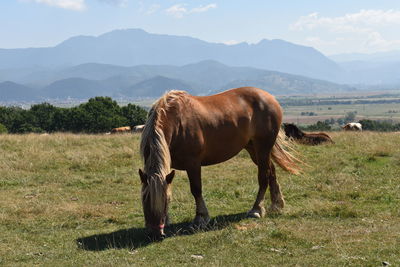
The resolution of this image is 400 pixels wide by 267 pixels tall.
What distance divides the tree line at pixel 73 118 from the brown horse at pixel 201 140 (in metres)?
32.5

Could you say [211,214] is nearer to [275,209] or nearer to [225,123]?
[275,209]

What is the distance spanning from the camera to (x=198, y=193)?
8250mm

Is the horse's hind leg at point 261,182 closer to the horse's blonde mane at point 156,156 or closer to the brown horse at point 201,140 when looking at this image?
the brown horse at point 201,140

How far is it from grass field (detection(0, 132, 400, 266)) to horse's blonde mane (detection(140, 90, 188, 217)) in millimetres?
951

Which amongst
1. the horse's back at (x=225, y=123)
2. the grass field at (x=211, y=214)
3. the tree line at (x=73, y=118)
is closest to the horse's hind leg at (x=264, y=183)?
the grass field at (x=211, y=214)

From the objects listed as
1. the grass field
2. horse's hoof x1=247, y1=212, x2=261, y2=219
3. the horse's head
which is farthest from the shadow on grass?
the horse's head

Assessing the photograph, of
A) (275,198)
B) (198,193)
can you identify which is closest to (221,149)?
(198,193)

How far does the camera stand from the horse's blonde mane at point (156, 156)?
692 centimetres

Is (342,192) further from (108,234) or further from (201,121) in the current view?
(108,234)

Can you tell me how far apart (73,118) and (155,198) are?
37.1 meters

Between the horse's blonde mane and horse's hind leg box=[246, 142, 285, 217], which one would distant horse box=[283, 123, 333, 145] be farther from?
the horse's blonde mane

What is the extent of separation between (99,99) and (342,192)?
39.9 m

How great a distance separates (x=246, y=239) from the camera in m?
7.14

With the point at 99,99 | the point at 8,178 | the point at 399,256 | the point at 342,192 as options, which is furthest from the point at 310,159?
the point at 99,99
